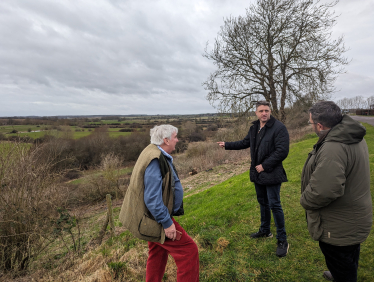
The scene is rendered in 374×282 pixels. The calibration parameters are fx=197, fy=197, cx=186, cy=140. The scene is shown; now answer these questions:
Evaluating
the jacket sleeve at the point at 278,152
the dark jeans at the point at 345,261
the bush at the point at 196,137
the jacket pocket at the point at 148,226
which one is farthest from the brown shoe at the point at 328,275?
the bush at the point at 196,137

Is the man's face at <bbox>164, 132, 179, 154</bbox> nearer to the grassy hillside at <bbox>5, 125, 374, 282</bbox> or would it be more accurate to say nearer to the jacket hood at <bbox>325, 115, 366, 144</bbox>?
the jacket hood at <bbox>325, 115, 366, 144</bbox>

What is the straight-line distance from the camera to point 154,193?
80.5 inches

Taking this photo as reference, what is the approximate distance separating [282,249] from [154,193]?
2.55 meters

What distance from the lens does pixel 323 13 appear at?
12.6 metres

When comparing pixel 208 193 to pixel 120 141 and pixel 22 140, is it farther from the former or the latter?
pixel 120 141

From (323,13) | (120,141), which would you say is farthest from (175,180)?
(120,141)

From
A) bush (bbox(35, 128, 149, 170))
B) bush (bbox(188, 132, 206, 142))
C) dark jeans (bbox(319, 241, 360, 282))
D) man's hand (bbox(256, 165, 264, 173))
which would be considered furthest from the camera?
bush (bbox(188, 132, 206, 142))

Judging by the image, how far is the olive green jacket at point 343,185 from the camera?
187 centimetres

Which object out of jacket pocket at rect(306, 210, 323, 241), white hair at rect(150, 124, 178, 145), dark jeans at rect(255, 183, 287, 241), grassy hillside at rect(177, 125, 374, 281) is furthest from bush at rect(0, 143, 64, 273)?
jacket pocket at rect(306, 210, 323, 241)

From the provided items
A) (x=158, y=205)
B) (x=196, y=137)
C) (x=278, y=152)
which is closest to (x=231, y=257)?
(x=278, y=152)

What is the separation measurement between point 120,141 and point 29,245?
36.7m

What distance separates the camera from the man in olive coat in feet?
6.16

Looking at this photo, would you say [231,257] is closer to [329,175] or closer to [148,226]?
[148,226]

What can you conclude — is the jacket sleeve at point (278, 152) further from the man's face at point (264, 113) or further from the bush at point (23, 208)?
the bush at point (23, 208)
